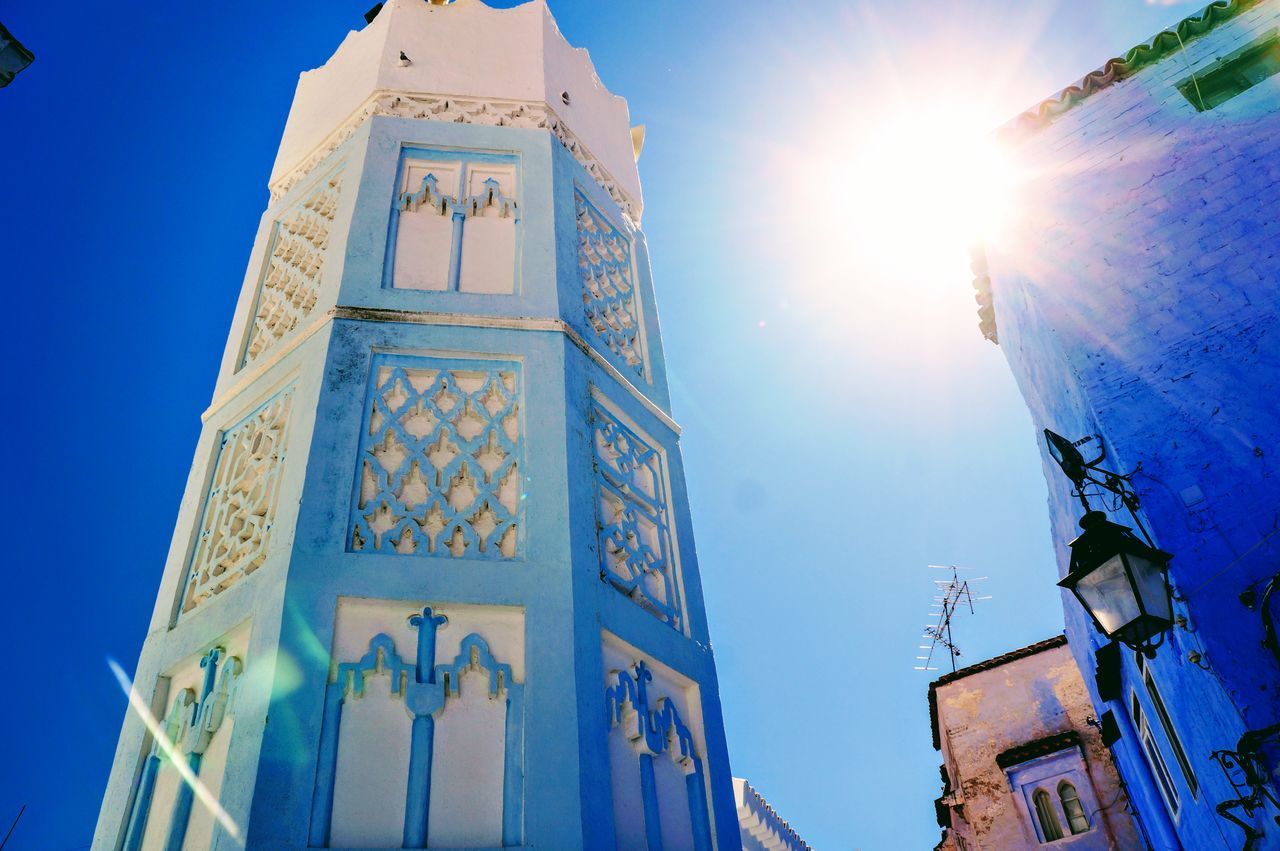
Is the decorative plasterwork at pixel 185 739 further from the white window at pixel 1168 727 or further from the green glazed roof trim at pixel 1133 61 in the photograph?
the green glazed roof trim at pixel 1133 61

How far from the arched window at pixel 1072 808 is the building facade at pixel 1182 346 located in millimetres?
4854

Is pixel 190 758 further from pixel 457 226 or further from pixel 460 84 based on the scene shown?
pixel 460 84

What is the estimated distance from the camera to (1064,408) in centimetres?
712

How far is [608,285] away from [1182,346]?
344 cm

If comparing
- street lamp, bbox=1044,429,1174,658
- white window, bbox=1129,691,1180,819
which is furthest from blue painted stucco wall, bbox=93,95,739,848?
white window, bbox=1129,691,1180,819

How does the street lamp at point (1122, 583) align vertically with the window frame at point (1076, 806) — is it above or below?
below

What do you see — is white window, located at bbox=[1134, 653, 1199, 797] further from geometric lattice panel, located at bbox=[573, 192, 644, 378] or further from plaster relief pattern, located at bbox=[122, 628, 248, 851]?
plaster relief pattern, located at bbox=[122, 628, 248, 851]

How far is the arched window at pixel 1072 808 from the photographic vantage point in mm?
13047

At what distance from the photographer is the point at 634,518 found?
4371mm

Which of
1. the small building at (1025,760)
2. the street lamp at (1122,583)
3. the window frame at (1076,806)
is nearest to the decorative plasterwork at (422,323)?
the street lamp at (1122,583)

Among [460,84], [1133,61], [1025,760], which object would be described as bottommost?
[1025,760]

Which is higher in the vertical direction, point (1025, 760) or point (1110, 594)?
point (1025, 760)

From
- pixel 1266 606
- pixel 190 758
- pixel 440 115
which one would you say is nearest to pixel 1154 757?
pixel 1266 606

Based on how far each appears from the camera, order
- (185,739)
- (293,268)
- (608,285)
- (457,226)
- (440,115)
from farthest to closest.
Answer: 1. (440,115)
2. (608,285)
3. (293,268)
4. (457,226)
5. (185,739)
